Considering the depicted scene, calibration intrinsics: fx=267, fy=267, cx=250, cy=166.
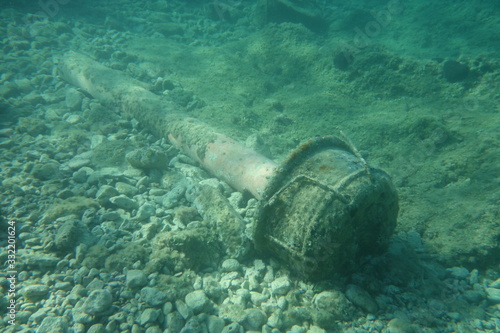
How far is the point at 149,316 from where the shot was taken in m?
2.42

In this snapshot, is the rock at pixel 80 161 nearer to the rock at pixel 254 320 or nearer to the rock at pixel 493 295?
the rock at pixel 254 320

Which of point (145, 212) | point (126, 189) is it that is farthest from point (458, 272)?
point (126, 189)

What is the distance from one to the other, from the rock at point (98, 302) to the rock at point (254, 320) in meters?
1.28

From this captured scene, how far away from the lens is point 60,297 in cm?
261

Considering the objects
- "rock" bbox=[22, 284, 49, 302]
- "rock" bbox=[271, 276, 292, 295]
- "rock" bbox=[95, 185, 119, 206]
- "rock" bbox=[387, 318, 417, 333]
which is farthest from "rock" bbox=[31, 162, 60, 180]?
"rock" bbox=[387, 318, 417, 333]

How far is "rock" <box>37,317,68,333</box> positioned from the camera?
2297 millimetres

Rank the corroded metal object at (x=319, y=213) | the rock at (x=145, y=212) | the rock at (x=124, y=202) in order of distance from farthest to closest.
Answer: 1. the rock at (x=124, y=202)
2. the rock at (x=145, y=212)
3. the corroded metal object at (x=319, y=213)

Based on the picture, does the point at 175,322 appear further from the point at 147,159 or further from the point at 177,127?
the point at 177,127

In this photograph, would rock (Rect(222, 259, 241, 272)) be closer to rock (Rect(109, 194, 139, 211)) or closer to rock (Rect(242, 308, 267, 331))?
rock (Rect(242, 308, 267, 331))

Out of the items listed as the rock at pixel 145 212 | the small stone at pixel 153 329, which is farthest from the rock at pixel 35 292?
the rock at pixel 145 212

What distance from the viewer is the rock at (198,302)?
2602 mm

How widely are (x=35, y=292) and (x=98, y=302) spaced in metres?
0.74

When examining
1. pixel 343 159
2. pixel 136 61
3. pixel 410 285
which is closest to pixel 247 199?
pixel 343 159

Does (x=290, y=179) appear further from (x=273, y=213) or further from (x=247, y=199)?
(x=247, y=199)
